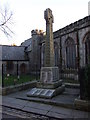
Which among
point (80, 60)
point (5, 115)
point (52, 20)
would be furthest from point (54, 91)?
point (80, 60)

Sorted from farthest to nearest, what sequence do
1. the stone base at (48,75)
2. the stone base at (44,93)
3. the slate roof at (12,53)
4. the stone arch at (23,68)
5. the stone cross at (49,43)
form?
the stone arch at (23,68), the slate roof at (12,53), the stone cross at (49,43), the stone base at (48,75), the stone base at (44,93)

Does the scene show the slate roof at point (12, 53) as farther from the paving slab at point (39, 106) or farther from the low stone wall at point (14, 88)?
the paving slab at point (39, 106)

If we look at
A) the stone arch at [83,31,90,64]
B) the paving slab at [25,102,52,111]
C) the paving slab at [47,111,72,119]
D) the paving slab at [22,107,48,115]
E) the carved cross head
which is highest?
the carved cross head

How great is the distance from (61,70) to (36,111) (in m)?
14.0

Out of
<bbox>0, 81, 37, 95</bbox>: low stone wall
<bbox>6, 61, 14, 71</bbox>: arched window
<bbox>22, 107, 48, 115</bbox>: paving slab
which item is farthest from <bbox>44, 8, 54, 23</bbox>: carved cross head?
<bbox>6, 61, 14, 71</bbox>: arched window

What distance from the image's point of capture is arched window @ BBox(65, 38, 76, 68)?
1990 cm

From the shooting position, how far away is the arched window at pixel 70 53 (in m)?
19.9

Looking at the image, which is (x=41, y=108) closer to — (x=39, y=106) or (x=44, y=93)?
(x=39, y=106)

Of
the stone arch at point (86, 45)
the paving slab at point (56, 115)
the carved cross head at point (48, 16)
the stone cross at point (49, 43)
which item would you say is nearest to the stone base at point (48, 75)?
the stone cross at point (49, 43)

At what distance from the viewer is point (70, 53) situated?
2044 centimetres

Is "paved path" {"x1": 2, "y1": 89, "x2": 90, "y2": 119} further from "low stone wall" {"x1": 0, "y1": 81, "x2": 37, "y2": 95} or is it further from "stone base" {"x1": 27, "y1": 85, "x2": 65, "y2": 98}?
"low stone wall" {"x1": 0, "y1": 81, "x2": 37, "y2": 95}

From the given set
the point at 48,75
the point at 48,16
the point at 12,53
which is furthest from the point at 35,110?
the point at 12,53

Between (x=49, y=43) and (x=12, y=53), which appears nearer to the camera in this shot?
(x=49, y=43)

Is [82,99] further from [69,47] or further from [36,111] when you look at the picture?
[69,47]
